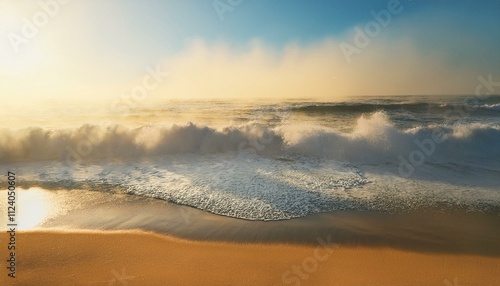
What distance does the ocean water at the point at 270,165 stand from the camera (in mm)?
6371

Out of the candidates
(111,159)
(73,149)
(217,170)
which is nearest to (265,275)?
(217,170)

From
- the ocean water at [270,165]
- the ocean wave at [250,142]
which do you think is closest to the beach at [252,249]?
the ocean water at [270,165]

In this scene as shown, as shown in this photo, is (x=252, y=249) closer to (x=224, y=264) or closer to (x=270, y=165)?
(x=224, y=264)

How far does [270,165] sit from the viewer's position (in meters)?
9.52

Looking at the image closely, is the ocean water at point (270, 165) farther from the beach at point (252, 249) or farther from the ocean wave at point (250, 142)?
the beach at point (252, 249)

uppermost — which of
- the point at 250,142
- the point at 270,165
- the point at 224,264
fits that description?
the point at 250,142

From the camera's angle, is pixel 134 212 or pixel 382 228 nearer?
pixel 382 228

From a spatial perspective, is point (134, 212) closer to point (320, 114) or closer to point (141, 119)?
point (141, 119)

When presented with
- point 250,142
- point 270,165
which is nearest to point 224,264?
point 270,165

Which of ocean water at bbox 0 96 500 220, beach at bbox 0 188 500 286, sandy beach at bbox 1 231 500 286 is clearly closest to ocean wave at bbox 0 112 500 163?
ocean water at bbox 0 96 500 220

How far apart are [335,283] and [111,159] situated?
10.0m

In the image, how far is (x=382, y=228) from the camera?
16.7 ft

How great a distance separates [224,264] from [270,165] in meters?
5.73

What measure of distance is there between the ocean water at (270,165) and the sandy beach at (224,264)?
132 centimetres
